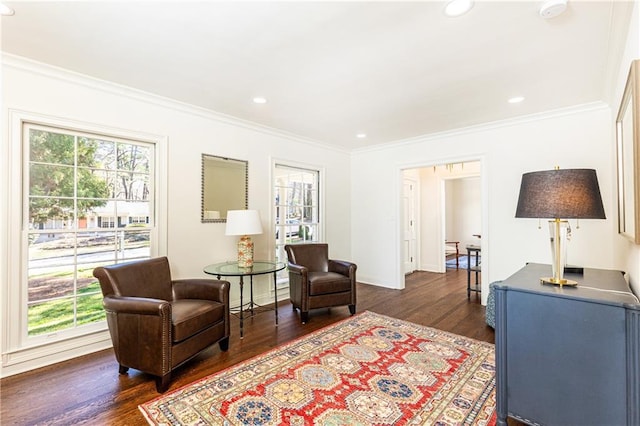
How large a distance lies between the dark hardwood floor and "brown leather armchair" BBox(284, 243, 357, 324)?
0.66 ft

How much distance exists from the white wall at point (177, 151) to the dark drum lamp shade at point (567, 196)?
316 centimetres

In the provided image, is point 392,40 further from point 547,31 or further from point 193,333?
point 193,333

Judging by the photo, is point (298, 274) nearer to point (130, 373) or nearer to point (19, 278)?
point (130, 373)

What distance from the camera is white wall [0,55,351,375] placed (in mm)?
2311

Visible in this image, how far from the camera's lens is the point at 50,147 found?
255cm

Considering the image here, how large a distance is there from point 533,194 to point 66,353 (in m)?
3.80

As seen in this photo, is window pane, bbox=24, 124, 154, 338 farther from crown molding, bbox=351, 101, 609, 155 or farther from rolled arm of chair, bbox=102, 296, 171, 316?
crown molding, bbox=351, 101, 609, 155

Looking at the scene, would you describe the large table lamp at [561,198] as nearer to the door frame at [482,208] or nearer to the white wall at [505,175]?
the white wall at [505,175]

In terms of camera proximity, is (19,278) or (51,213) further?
(51,213)

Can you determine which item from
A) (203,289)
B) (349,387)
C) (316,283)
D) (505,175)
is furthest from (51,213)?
(505,175)

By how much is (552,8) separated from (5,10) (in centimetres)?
331

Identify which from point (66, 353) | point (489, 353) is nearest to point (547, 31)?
point (489, 353)

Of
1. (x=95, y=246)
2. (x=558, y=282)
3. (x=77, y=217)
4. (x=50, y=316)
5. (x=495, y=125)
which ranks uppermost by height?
(x=495, y=125)

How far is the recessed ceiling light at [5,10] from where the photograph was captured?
1763 mm
